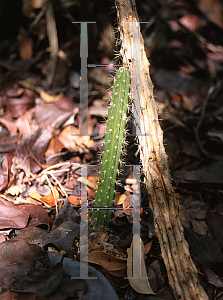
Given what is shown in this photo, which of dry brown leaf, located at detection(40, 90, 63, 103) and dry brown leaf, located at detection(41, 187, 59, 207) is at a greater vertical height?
dry brown leaf, located at detection(40, 90, 63, 103)

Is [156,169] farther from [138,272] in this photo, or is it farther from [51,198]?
[51,198]

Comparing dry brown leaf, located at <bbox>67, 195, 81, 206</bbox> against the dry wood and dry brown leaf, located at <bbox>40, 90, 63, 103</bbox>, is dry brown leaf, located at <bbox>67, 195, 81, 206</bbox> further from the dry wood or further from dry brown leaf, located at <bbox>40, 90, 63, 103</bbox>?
Answer: dry brown leaf, located at <bbox>40, 90, 63, 103</bbox>

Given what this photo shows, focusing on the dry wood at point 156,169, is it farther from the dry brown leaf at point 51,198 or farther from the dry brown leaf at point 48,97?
the dry brown leaf at point 48,97

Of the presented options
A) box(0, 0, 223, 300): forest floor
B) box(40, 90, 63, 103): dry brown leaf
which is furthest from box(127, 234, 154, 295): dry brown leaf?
box(40, 90, 63, 103): dry brown leaf

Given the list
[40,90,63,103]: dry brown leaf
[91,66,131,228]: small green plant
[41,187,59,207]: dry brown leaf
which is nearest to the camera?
[91,66,131,228]: small green plant

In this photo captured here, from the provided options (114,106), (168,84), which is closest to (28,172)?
(114,106)
